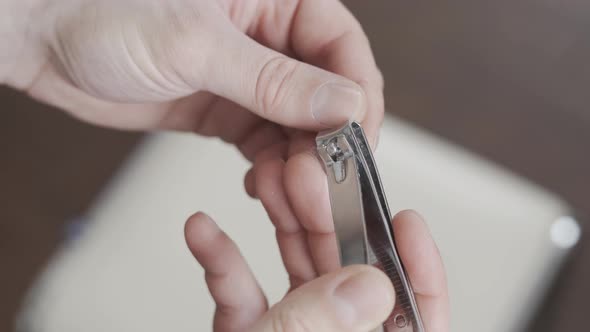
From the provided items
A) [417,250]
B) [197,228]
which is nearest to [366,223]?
[417,250]

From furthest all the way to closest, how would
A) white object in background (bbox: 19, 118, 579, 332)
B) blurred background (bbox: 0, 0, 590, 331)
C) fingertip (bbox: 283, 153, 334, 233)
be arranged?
blurred background (bbox: 0, 0, 590, 331), white object in background (bbox: 19, 118, 579, 332), fingertip (bbox: 283, 153, 334, 233)

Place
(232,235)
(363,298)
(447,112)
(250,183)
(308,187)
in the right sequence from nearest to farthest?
(363,298) < (308,187) < (250,183) < (232,235) < (447,112)

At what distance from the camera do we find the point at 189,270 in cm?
78

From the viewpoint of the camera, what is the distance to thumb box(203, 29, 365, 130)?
1.69 feet

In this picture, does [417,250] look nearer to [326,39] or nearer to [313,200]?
[313,200]

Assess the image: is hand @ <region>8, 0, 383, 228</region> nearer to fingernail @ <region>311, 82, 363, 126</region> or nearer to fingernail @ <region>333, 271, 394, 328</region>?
fingernail @ <region>311, 82, 363, 126</region>

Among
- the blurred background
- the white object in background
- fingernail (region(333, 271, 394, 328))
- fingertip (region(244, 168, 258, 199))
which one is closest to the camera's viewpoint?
fingernail (region(333, 271, 394, 328))

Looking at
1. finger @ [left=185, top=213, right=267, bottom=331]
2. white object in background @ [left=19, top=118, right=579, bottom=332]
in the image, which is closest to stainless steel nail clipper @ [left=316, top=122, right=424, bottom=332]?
finger @ [left=185, top=213, right=267, bottom=331]

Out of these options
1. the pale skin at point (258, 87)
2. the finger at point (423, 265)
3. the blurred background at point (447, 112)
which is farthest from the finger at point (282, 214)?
the blurred background at point (447, 112)

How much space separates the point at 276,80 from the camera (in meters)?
0.53

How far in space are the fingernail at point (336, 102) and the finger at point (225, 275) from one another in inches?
5.4

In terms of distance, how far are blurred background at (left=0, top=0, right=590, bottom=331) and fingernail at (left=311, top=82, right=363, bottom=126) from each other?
1.74 feet

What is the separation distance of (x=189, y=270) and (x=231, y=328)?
18 cm

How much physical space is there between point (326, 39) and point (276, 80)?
11 centimetres
